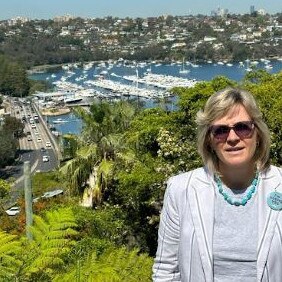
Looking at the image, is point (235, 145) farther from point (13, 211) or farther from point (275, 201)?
point (13, 211)

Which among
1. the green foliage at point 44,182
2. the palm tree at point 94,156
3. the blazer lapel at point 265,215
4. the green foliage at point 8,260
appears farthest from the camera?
the green foliage at point 44,182

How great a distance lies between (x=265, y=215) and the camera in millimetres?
1398

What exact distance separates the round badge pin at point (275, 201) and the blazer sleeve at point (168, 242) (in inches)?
9.3

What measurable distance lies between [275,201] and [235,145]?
0.18m

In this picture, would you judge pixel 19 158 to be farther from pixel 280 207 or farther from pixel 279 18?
pixel 279 18

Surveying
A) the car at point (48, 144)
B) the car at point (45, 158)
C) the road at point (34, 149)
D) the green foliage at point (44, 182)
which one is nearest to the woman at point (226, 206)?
the green foliage at point (44, 182)

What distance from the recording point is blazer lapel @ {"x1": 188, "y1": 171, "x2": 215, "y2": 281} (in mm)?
1398

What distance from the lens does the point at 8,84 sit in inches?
3329

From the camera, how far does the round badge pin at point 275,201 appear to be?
139cm

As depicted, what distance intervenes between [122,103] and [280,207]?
1057 centimetres

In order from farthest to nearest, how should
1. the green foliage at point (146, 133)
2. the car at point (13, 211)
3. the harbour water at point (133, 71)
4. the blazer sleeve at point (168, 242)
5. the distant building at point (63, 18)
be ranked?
the distant building at point (63, 18), the harbour water at point (133, 71), the car at point (13, 211), the green foliage at point (146, 133), the blazer sleeve at point (168, 242)

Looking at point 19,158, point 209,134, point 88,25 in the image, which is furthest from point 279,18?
point 209,134

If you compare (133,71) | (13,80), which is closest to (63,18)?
(133,71)

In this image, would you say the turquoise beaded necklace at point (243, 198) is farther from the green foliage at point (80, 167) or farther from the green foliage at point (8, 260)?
the green foliage at point (80, 167)
